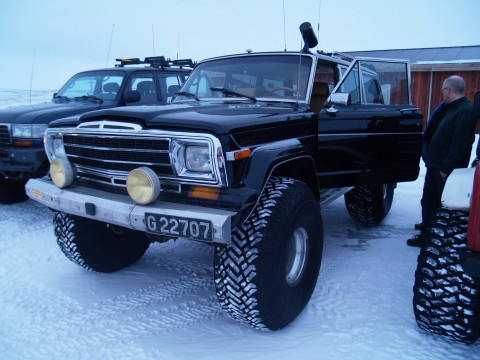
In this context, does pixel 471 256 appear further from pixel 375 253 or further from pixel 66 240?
pixel 66 240

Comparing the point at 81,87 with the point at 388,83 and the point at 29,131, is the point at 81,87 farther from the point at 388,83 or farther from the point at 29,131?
the point at 388,83

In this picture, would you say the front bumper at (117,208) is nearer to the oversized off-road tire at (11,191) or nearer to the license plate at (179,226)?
the license plate at (179,226)

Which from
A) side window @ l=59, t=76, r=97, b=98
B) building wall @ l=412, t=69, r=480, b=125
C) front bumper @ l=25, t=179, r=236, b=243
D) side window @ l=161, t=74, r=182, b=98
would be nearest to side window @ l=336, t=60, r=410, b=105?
front bumper @ l=25, t=179, r=236, b=243

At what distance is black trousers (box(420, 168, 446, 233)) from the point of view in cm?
435

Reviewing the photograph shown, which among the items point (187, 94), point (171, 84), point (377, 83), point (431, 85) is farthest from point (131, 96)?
point (431, 85)

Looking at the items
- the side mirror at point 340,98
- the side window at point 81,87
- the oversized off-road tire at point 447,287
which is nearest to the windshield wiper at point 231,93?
the side mirror at point 340,98

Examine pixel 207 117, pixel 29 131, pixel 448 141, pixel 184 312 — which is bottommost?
pixel 184 312

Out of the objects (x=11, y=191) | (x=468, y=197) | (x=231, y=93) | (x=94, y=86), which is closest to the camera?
(x=468, y=197)

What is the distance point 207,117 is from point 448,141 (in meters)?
2.73

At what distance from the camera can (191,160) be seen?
2.65 m

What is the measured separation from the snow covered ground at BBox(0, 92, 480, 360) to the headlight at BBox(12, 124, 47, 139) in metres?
1.45

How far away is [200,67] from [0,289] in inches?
116

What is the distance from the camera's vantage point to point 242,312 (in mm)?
2658

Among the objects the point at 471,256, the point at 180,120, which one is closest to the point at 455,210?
the point at 471,256
